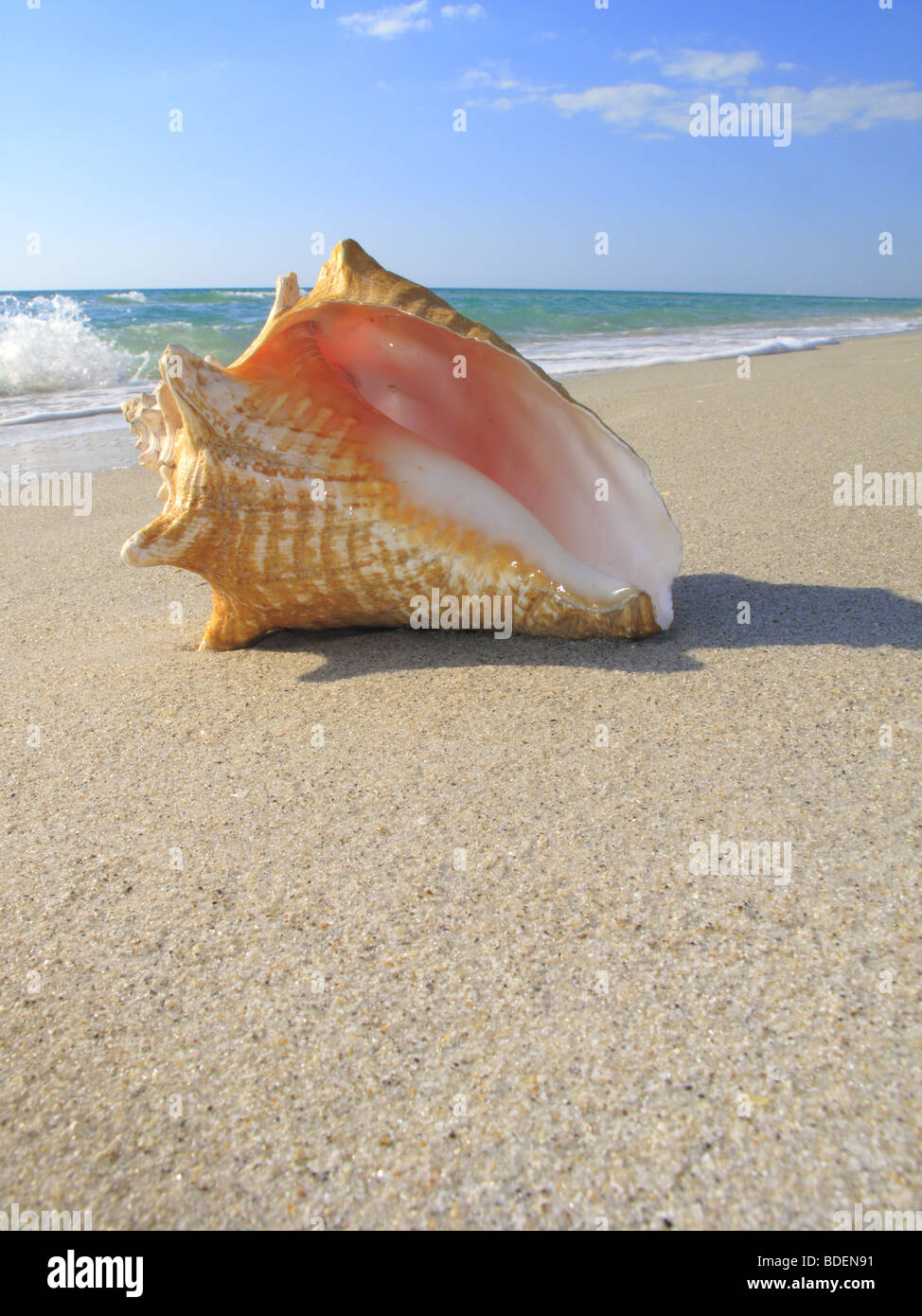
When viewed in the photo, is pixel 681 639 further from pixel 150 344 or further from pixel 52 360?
pixel 150 344

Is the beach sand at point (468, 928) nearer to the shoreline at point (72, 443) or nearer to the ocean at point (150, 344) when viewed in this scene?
the shoreline at point (72, 443)

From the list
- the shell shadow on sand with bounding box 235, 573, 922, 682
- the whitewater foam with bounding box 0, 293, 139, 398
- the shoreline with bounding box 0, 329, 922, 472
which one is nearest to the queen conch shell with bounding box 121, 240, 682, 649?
the shell shadow on sand with bounding box 235, 573, 922, 682

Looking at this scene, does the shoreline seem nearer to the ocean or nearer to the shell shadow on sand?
the ocean

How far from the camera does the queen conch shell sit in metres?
2.33

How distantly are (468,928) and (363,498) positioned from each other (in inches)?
51.9

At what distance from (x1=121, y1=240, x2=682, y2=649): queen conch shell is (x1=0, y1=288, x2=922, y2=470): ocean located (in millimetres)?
3611

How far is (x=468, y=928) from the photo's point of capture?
1.40 meters

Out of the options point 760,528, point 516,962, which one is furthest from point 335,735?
point 760,528

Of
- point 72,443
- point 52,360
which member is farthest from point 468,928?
point 52,360

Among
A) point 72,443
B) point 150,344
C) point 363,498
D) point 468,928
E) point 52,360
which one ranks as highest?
point 150,344

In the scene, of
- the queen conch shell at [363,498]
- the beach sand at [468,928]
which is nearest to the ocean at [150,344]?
the queen conch shell at [363,498]

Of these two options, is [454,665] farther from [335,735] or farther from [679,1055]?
[679,1055]

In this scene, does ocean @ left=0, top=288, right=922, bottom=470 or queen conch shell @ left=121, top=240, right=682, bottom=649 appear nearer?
queen conch shell @ left=121, top=240, right=682, bottom=649

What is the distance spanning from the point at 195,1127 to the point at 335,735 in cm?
104
